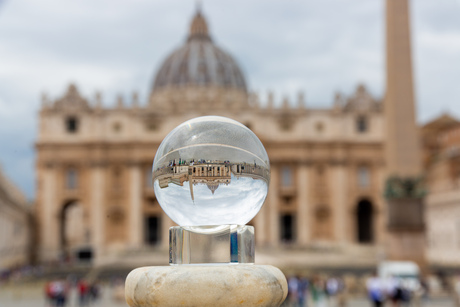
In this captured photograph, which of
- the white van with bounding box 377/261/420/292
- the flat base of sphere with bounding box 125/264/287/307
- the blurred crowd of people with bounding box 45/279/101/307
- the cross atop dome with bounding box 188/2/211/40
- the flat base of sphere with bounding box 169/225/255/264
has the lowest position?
the blurred crowd of people with bounding box 45/279/101/307

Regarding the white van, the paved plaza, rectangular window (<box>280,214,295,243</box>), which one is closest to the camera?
the white van

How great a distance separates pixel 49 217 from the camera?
2393 inches

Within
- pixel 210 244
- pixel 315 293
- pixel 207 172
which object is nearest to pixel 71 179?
pixel 315 293

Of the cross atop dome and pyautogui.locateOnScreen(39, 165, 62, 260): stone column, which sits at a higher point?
the cross atop dome

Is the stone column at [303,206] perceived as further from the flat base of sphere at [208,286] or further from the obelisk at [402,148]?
the flat base of sphere at [208,286]

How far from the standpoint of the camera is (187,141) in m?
4.40

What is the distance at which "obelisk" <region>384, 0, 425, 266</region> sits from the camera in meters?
22.8

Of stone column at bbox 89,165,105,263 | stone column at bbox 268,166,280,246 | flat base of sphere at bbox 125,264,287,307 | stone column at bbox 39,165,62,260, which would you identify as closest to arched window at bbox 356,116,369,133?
stone column at bbox 268,166,280,246

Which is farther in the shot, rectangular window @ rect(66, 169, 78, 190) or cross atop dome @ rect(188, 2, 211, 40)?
cross atop dome @ rect(188, 2, 211, 40)

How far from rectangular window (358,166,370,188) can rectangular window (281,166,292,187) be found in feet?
22.1

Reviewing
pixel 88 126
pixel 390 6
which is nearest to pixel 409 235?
pixel 390 6

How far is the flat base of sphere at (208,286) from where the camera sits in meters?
4.12

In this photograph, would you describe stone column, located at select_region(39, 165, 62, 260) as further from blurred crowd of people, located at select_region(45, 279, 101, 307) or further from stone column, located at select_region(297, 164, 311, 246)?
blurred crowd of people, located at select_region(45, 279, 101, 307)

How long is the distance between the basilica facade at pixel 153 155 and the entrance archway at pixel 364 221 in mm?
2155
